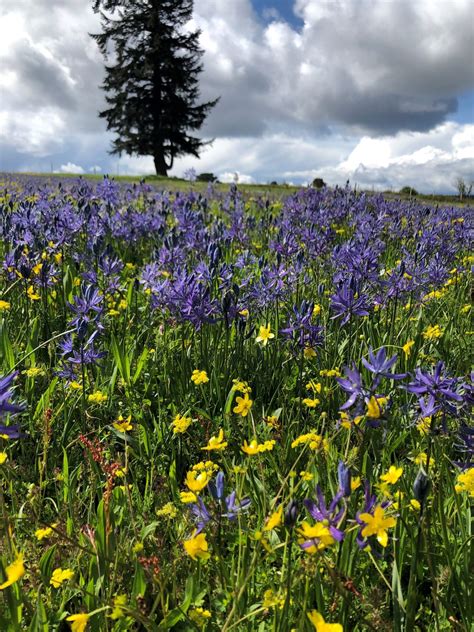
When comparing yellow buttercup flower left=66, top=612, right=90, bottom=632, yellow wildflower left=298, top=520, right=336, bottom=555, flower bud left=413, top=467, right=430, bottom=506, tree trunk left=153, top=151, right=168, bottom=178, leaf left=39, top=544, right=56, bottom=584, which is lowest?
leaf left=39, top=544, right=56, bottom=584

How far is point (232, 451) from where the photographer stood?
2.43 m

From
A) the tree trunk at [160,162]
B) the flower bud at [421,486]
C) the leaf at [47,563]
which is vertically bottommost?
the leaf at [47,563]

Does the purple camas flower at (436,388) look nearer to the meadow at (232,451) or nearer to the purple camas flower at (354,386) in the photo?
the meadow at (232,451)

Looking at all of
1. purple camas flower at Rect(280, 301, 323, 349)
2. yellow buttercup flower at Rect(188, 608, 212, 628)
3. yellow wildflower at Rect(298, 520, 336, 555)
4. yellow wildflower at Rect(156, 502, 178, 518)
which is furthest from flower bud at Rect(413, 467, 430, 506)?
purple camas flower at Rect(280, 301, 323, 349)

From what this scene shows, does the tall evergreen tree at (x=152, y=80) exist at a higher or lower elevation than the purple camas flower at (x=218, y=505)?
higher

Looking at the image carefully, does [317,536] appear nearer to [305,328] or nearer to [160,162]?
[305,328]

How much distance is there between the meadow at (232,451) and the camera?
1481 mm

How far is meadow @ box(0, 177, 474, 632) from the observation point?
148cm

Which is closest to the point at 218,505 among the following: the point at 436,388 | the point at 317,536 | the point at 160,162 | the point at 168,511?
the point at 168,511

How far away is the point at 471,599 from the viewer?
1537 millimetres

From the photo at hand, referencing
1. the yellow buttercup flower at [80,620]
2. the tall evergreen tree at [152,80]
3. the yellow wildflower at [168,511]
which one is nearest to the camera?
the yellow buttercup flower at [80,620]

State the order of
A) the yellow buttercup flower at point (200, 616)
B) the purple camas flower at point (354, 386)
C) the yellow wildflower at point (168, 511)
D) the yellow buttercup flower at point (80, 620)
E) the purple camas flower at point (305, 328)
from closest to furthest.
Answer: the yellow buttercup flower at point (80, 620) → the yellow buttercup flower at point (200, 616) → the purple camas flower at point (354, 386) → the yellow wildflower at point (168, 511) → the purple camas flower at point (305, 328)

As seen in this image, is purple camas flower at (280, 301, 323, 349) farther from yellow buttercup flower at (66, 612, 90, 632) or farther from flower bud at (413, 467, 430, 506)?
yellow buttercup flower at (66, 612, 90, 632)

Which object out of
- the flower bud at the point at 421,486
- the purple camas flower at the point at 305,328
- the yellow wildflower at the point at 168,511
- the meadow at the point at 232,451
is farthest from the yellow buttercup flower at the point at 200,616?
the purple camas flower at the point at 305,328
